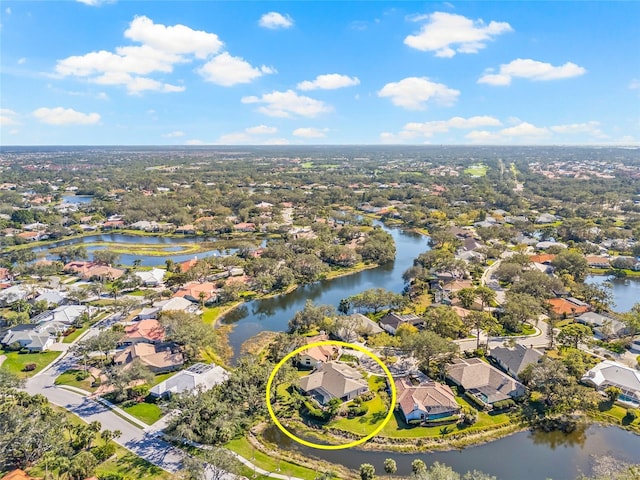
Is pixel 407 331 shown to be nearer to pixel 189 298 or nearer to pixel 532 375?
pixel 532 375

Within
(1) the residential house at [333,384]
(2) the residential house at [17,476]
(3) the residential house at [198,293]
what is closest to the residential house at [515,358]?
(1) the residential house at [333,384]

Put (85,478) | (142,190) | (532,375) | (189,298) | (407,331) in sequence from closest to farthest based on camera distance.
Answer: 1. (85,478)
2. (532,375)
3. (407,331)
4. (189,298)
5. (142,190)

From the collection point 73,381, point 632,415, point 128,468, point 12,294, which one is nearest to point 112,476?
point 128,468

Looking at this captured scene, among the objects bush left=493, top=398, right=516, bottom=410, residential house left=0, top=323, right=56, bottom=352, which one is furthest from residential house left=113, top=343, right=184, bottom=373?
bush left=493, top=398, right=516, bottom=410

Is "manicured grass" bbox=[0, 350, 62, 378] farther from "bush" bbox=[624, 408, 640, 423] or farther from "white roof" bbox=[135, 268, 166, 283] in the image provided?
"bush" bbox=[624, 408, 640, 423]

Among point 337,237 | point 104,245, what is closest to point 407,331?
point 337,237

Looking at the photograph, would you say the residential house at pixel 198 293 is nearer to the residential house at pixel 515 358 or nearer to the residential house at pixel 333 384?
Answer: the residential house at pixel 333 384

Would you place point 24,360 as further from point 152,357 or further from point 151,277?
point 151,277
